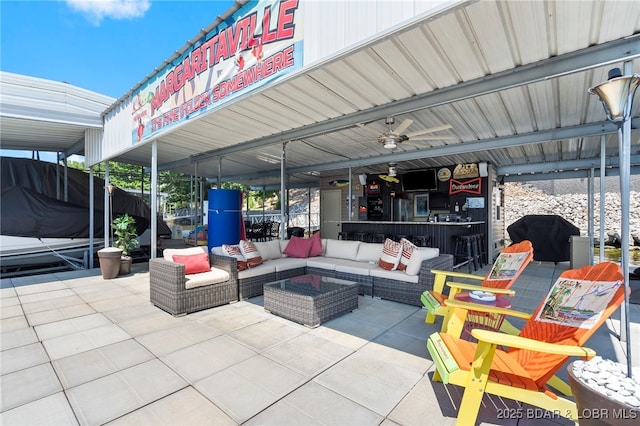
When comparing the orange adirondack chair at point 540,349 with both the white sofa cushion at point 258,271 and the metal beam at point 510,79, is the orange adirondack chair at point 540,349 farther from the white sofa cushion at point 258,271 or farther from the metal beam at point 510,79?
the white sofa cushion at point 258,271

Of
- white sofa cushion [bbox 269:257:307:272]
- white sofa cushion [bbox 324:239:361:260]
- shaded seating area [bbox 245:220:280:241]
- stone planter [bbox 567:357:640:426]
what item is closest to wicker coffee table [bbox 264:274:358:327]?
white sofa cushion [bbox 269:257:307:272]

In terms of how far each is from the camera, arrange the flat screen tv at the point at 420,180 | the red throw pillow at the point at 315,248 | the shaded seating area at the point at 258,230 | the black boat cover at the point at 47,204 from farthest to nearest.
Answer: the shaded seating area at the point at 258,230 → the flat screen tv at the point at 420,180 → the black boat cover at the point at 47,204 → the red throw pillow at the point at 315,248

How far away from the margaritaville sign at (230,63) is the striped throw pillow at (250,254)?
211 centimetres

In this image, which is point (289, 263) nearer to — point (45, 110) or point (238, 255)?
point (238, 255)

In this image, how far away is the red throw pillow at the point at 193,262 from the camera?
418cm

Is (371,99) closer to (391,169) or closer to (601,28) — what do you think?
(601,28)

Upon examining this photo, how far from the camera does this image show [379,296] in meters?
4.48

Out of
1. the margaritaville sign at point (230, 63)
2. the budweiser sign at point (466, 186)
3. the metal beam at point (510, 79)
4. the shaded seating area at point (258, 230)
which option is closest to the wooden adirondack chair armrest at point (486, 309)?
the metal beam at point (510, 79)

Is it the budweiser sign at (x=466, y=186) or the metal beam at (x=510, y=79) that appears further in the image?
the budweiser sign at (x=466, y=186)

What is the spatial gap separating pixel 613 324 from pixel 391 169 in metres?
5.73

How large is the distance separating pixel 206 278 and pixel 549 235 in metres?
8.86

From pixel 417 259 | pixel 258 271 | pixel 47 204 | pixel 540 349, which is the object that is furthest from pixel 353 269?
pixel 47 204

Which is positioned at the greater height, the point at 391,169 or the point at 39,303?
the point at 391,169

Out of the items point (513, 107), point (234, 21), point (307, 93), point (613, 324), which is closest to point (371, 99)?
point (307, 93)
